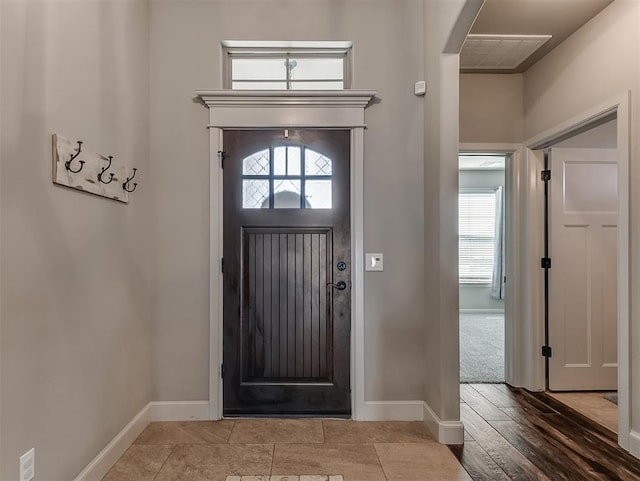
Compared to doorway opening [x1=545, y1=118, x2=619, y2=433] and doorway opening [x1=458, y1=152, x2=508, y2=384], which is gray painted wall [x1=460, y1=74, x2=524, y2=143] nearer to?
doorway opening [x1=545, y1=118, x2=619, y2=433]

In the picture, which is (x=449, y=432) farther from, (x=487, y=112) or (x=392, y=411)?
(x=487, y=112)

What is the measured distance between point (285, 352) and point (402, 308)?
34.8 inches

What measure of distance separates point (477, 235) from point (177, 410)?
20.3ft

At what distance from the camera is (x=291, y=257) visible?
2.66m

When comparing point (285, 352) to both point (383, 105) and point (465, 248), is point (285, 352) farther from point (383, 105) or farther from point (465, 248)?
point (465, 248)

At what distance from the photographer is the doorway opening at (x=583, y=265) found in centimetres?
319

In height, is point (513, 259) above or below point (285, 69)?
below

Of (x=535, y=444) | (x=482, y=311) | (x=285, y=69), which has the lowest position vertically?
(x=482, y=311)

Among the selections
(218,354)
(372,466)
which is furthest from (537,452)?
(218,354)

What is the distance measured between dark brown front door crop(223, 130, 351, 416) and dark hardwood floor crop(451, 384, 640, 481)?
39.3 inches

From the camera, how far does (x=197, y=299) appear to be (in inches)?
104

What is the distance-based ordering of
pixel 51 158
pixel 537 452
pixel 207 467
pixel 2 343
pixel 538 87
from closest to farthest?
pixel 2 343 < pixel 51 158 < pixel 207 467 < pixel 537 452 < pixel 538 87

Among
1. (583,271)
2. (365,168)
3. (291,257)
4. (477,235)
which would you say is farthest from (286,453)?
(477,235)

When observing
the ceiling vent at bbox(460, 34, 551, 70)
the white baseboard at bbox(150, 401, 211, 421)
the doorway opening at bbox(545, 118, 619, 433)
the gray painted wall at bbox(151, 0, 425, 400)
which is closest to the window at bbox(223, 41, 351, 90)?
the gray painted wall at bbox(151, 0, 425, 400)
